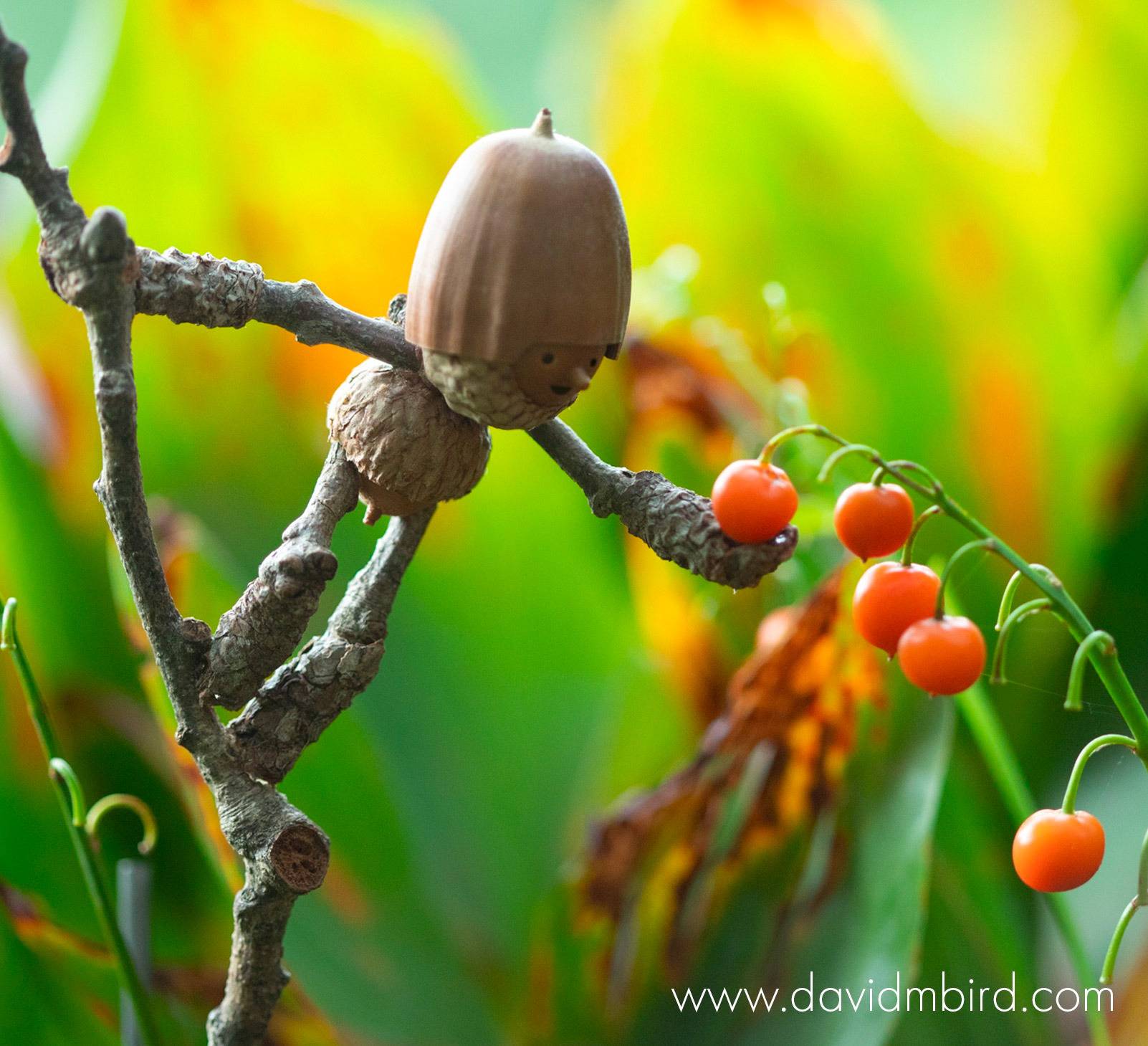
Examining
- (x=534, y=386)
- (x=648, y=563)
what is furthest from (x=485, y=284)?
(x=648, y=563)

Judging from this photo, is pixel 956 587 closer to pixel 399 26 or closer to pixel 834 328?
pixel 834 328

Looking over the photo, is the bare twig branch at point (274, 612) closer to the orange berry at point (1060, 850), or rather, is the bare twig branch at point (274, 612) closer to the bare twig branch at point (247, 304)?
the bare twig branch at point (247, 304)

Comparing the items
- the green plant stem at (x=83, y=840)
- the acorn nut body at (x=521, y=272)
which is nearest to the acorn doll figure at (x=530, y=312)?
the acorn nut body at (x=521, y=272)

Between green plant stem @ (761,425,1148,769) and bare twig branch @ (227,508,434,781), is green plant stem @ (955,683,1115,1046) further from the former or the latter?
bare twig branch @ (227,508,434,781)

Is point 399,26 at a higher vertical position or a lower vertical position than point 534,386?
higher

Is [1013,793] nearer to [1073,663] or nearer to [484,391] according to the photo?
[1073,663]

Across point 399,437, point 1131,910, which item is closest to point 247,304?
point 399,437
